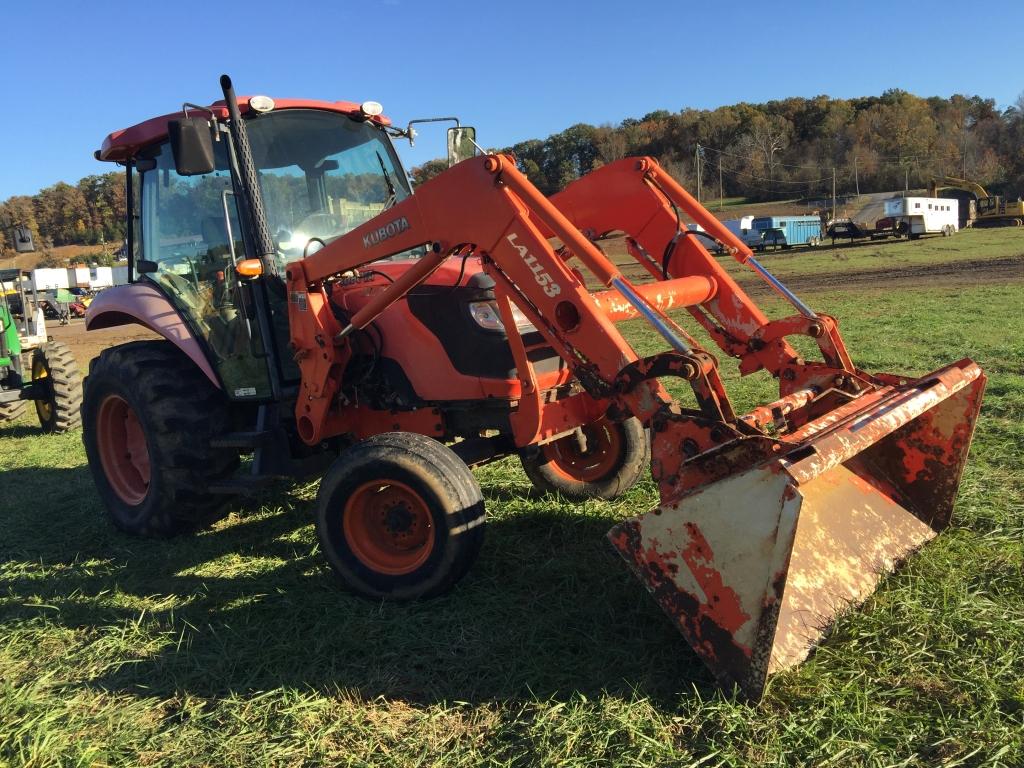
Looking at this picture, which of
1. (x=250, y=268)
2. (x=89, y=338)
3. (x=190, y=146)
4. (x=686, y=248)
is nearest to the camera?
(x=190, y=146)

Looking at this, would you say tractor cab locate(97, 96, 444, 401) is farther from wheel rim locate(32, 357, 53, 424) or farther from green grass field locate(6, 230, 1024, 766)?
wheel rim locate(32, 357, 53, 424)

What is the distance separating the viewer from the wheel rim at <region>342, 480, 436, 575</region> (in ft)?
11.6

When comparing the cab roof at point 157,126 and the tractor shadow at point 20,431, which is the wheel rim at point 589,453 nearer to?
the cab roof at point 157,126

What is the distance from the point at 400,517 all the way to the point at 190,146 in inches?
82.4

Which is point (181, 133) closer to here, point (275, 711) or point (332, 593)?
point (332, 593)

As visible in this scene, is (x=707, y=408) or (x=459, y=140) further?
(x=459, y=140)

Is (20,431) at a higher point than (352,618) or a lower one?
higher

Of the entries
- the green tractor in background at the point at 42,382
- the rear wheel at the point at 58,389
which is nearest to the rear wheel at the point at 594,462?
the green tractor in background at the point at 42,382

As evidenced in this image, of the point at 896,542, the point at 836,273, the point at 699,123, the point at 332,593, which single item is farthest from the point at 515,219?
the point at 699,123

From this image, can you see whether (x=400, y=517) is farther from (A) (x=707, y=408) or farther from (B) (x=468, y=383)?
(A) (x=707, y=408)

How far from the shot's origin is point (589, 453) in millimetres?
4848

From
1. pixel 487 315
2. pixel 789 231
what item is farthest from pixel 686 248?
pixel 789 231

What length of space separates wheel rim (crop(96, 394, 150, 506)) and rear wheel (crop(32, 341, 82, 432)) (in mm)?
3753

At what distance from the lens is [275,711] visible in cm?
278
